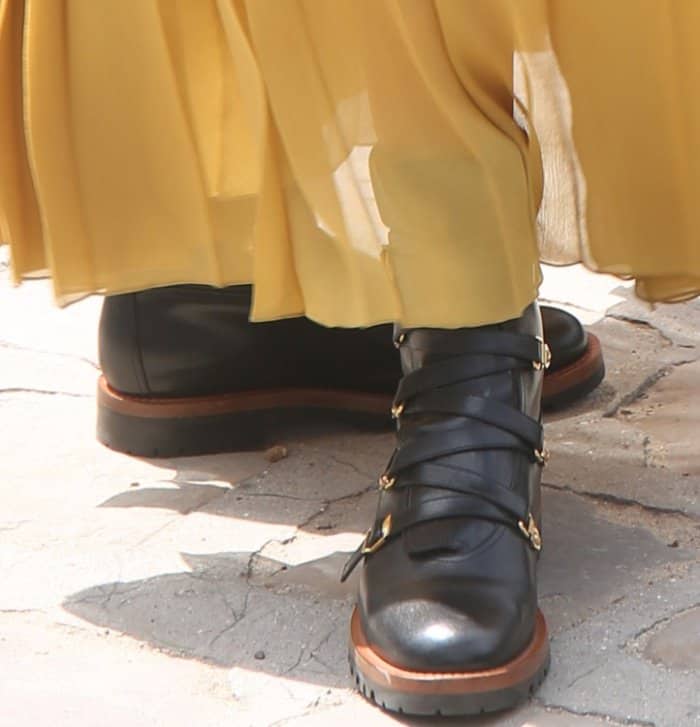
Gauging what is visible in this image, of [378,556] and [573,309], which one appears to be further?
[573,309]

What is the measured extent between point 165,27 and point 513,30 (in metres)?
0.29

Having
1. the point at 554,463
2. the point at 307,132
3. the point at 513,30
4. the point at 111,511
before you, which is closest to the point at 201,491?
the point at 111,511

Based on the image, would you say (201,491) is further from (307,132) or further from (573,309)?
(573,309)

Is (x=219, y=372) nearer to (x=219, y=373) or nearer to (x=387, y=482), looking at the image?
(x=219, y=373)

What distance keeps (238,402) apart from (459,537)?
513 mm

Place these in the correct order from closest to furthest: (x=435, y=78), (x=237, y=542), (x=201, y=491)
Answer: (x=435, y=78) < (x=237, y=542) < (x=201, y=491)

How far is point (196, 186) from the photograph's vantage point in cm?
114

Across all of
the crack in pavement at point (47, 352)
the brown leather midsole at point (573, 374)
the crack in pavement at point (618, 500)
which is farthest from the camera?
the crack in pavement at point (47, 352)

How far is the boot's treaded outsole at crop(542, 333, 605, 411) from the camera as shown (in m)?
1.59

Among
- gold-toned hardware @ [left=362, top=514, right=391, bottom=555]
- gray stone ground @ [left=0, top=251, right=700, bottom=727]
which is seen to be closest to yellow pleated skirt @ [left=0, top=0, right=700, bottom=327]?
gold-toned hardware @ [left=362, top=514, right=391, bottom=555]

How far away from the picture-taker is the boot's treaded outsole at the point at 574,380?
159cm

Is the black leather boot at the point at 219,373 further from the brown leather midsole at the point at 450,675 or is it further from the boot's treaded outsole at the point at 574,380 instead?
the brown leather midsole at the point at 450,675

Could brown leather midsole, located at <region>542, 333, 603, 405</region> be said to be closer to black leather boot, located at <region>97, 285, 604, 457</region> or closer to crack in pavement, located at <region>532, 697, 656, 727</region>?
black leather boot, located at <region>97, 285, 604, 457</region>

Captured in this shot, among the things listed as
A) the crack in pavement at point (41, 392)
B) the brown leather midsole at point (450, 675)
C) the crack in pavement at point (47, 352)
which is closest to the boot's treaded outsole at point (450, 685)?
the brown leather midsole at point (450, 675)
